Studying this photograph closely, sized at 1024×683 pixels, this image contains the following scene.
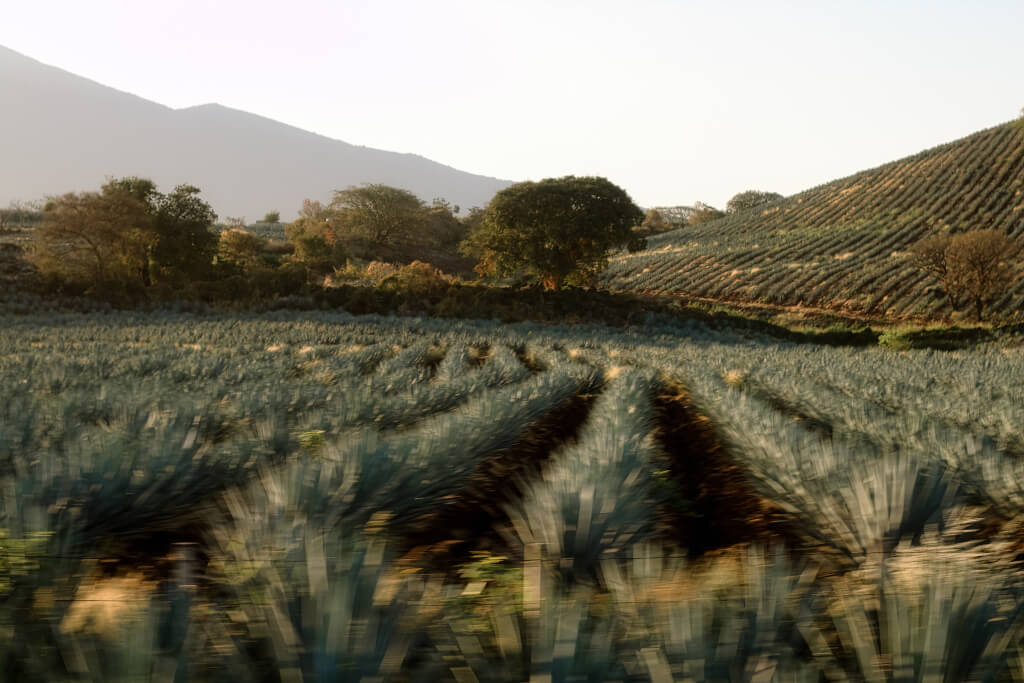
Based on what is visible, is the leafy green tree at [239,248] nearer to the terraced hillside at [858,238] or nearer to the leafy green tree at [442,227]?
the leafy green tree at [442,227]

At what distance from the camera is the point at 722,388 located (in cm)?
703

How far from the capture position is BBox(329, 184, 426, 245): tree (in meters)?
62.6

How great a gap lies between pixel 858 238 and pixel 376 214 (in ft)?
157

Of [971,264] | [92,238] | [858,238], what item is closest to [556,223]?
[92,238]

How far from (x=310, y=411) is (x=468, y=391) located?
Result: 2.16 meters

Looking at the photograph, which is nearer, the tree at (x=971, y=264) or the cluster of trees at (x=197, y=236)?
the cluster of trees at (x=197, y=236)

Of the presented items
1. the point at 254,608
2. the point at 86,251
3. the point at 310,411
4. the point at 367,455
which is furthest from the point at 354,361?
the point at 86,251

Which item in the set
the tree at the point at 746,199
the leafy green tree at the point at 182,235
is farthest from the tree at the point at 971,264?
the tree at the point at 746,199

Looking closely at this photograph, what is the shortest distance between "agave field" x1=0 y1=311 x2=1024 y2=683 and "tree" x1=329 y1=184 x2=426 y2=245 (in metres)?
57.6

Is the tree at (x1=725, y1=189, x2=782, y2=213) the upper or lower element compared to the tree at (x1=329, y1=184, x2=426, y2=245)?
upper

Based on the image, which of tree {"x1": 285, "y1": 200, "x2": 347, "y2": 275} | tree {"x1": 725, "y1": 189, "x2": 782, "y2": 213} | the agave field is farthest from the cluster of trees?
tree {"x1": 725, "y1": 189, "x2": 782, "y2": 213}

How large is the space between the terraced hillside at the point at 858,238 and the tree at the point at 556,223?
17.0 meters

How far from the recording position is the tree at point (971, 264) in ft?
103

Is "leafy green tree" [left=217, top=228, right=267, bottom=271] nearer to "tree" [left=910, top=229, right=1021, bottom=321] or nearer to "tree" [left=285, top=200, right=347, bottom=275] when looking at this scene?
"tree" [left=285, top=200, right=347, bottom=275]
